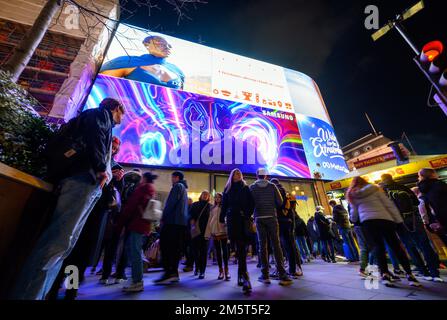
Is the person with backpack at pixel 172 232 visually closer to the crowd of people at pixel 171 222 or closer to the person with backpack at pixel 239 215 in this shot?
the crowd of people at pixel 171 222

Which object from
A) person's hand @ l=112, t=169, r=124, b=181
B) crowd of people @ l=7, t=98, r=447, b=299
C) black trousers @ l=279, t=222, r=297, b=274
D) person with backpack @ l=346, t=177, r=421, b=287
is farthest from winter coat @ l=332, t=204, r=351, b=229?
person's hand @ l=112, t=169, r=124, b=181

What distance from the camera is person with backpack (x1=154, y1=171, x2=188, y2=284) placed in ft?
11.6

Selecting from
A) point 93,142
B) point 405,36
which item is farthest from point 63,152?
point 405,36

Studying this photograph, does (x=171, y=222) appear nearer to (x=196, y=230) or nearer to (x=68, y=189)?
(x=196, y=230)

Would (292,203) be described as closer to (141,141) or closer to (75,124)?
(75,124)

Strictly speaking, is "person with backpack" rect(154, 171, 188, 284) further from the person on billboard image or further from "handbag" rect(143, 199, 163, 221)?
the person on billboard image

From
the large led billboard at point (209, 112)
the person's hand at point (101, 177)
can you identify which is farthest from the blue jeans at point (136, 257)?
the large led billboard at point (209, 112)

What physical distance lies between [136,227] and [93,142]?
61.5 inches

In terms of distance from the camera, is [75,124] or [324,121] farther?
[324,121]

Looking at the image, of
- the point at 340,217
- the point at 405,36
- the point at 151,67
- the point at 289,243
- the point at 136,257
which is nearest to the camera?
the point at 136,257

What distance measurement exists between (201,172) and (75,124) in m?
9.89

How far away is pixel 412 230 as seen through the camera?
3.78 m

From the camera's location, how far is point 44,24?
2.81 metres
